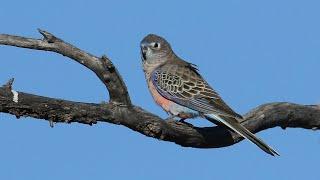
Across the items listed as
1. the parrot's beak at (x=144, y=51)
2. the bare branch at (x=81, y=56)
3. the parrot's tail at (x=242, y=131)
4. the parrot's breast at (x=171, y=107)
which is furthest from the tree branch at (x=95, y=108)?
the parrot's beak at (x=144, y=51)

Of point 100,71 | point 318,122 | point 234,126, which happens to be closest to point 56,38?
point 100,71

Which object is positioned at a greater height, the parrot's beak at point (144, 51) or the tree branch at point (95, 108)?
the parrot's beak at point (144, 51)

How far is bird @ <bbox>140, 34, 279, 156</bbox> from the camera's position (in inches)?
356

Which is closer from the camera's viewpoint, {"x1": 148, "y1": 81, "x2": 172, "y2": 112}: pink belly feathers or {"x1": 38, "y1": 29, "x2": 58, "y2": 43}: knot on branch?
{"x1": 38, "y1": 29, "x2": 58, "y2": 43}: knot on branch

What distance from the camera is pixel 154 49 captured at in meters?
11.5

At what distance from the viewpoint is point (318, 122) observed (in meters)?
10.0

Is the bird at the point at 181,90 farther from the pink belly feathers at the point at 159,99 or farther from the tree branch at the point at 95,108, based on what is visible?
the tree branch at the point at 95,108

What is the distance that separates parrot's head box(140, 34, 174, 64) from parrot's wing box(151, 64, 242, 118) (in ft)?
1.65

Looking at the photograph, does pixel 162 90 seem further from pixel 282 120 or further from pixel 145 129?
pixel 145 129

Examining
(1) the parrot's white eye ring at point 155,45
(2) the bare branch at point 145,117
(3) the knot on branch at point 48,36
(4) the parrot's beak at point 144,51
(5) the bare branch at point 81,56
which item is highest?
(1) the parrot's white eye ring at point 155,45

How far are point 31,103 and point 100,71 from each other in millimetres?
778

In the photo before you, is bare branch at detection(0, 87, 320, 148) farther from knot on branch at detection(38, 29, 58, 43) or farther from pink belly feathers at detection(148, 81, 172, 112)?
pink belly feathers at detection(148, 81, 172, 112)

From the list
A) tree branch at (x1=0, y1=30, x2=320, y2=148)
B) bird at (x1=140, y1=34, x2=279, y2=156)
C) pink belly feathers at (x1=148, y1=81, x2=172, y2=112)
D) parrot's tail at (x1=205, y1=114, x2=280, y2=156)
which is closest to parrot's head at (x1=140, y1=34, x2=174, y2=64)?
bird at (x1=140, y1=34, x2=279, y2=156)

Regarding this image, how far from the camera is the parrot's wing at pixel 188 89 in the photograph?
375 inches
